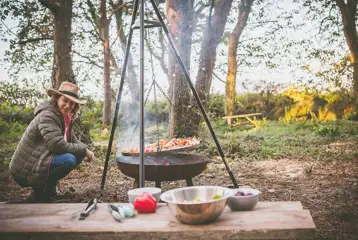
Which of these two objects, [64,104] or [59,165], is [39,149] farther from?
[64,104]

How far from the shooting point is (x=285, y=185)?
5.38m

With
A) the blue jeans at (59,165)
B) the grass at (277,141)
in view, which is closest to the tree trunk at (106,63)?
the grass at (277,141)

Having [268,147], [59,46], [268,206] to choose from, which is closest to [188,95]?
[268,147]

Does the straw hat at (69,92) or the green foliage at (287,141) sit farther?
the green foliage at (287,141)

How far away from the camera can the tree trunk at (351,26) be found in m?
12.0

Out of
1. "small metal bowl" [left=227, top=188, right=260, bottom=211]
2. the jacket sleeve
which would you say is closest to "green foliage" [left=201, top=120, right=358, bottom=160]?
the jacket sleeve

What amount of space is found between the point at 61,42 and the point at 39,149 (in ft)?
15.6

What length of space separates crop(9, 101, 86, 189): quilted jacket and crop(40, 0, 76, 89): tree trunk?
4.05m

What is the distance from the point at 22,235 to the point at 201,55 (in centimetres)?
775

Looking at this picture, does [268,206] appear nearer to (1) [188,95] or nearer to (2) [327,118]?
(1) [188,95]

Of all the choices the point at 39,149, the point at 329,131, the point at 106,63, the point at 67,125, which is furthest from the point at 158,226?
the point at 106,63

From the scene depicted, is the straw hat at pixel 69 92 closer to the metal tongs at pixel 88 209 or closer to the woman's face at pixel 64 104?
the woman's face at pixel 64 104

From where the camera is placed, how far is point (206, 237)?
78.7 inches

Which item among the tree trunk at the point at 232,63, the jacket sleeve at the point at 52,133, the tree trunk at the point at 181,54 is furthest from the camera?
the tree trunk at the point at 232,63
